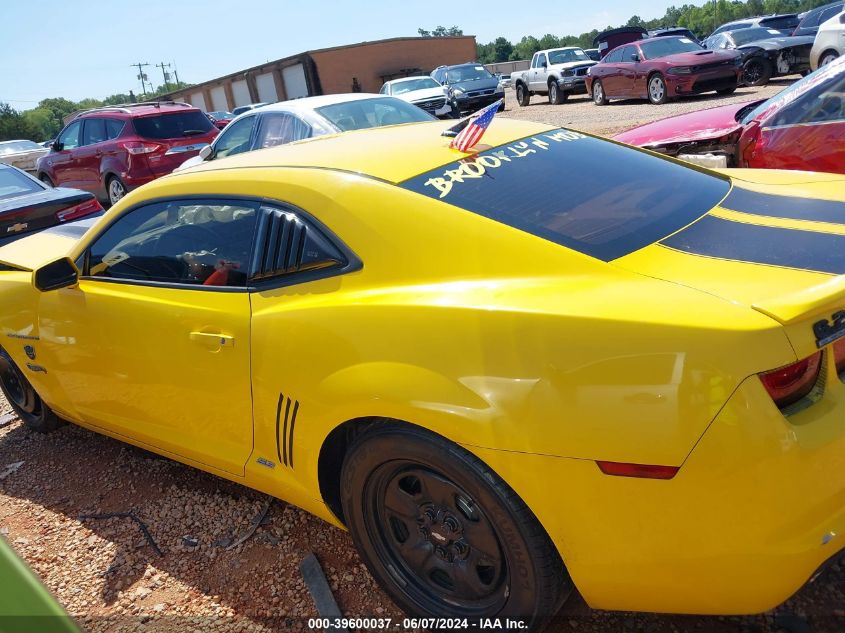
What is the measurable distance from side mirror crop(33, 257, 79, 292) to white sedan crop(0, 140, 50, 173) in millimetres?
20983

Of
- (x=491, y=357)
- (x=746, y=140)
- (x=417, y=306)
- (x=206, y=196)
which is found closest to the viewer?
(x=491, y=357)

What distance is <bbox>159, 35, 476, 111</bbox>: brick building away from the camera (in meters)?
39.1

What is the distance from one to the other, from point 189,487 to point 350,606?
1259mm

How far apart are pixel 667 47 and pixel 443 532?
16.7 m

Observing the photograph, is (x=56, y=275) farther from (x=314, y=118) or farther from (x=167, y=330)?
(x=314, y=118)

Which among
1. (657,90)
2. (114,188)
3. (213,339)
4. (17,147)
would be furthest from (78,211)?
(17,147)

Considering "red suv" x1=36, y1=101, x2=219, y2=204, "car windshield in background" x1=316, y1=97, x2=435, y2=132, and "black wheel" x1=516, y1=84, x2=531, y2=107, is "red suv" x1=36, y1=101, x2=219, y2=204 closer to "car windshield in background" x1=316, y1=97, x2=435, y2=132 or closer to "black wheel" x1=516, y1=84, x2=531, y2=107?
"car windshield in background" x1=316, y1=97, x2=435, y2=132

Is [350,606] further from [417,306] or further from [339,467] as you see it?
[417,306]

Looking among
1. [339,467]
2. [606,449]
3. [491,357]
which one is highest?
[491,357]

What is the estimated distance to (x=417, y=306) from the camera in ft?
6.49

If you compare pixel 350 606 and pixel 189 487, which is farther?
pixel 189 487

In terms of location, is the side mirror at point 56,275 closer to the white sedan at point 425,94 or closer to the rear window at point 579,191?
the rear window at point 579,191

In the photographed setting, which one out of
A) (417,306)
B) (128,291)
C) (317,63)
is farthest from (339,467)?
(317,63)

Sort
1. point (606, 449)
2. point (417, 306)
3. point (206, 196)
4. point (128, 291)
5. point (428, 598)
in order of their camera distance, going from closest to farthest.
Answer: point (606, 449), point (417, 306), point (428, 598), point (206, 196), point (128, 291)
